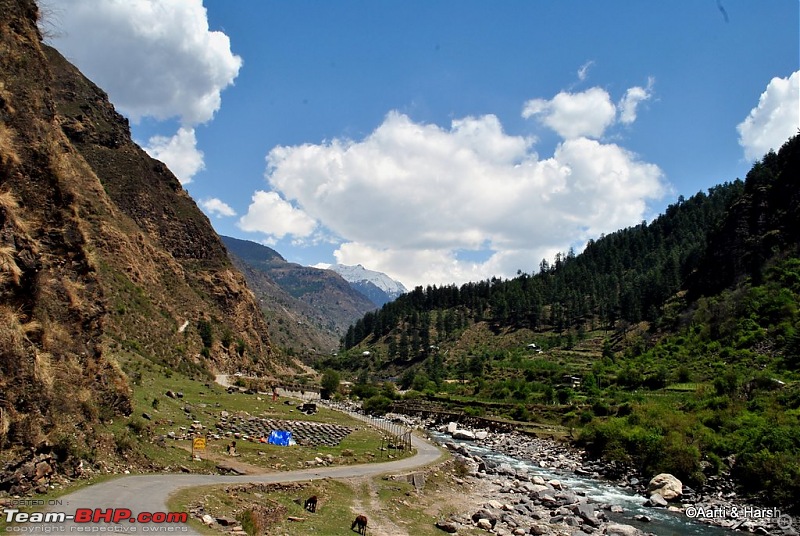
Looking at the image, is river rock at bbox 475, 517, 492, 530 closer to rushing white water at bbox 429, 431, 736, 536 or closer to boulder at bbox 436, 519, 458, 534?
boulder at bbox 436, 519, 458, 534

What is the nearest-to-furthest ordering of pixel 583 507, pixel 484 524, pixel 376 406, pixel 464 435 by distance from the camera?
pixel 484 524 → pixel 583 507 → pixel 464 435 → pixel 376 406

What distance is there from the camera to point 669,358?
9094cm

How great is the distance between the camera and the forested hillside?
41438mm

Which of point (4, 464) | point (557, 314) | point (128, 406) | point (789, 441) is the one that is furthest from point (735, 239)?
point (4, 464)

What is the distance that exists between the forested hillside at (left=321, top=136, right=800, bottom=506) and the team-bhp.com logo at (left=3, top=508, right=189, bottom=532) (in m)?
36.0

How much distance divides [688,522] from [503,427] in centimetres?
4526

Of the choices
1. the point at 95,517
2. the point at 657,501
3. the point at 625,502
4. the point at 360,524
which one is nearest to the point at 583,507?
the point at 625,502

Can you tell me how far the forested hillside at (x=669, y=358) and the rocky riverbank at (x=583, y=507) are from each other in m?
2.27

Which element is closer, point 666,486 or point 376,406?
point 666,486

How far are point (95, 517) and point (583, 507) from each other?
2635 centimetres

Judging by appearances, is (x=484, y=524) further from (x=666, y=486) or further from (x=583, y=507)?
(x=666, y=486)

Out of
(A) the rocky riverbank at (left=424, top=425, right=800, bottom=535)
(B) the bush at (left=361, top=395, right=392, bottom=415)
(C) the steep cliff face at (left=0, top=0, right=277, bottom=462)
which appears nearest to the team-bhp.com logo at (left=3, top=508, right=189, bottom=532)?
(C) the steep cliff face at (left=0, top=0, right=277, bottom=462)

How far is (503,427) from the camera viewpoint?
243ft

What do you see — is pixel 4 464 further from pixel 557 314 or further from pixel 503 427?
pixel 557 314
